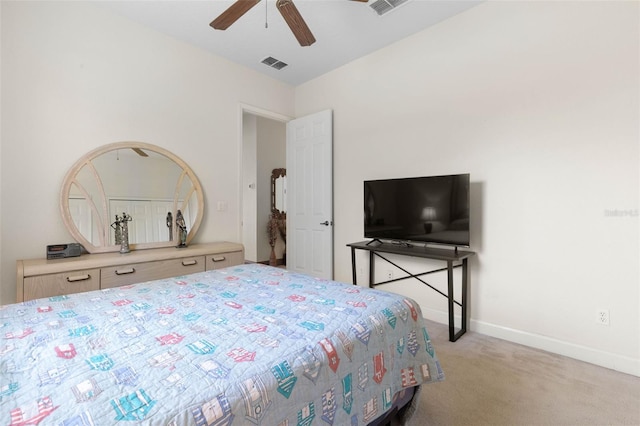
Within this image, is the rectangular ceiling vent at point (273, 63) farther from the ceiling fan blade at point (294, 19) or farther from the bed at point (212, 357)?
the bed at point (212, 357)

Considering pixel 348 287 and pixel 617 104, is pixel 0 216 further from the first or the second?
pixel 617 104

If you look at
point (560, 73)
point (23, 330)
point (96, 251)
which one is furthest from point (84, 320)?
point (560, 73)

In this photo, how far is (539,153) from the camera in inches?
95.8

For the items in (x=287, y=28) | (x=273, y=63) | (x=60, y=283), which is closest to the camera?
(x=60, y=283)

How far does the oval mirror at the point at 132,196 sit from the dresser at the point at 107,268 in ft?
0.57

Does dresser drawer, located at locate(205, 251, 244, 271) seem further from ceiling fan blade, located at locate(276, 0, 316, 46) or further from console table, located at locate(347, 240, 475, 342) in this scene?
ceiling fan blade, located at locate(276, 0, 316, 46)

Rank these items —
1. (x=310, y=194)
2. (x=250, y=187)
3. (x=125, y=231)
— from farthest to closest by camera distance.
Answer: (x=250, y=187), (x=310, y=194), (x=125, y=231)

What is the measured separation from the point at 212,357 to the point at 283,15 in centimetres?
204

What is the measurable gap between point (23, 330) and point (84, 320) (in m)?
0.18

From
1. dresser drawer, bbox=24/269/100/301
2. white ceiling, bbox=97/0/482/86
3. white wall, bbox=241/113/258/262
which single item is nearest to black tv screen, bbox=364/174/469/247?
white ceiling, bbox=97/0/482/86

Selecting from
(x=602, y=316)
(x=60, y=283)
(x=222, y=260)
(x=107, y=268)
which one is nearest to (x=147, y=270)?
(x=107, y=268)

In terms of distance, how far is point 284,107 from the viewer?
432 centimetres

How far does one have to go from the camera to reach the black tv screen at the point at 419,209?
2652mm

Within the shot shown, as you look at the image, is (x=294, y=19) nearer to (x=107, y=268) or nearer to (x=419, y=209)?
(x=419, y=209)
